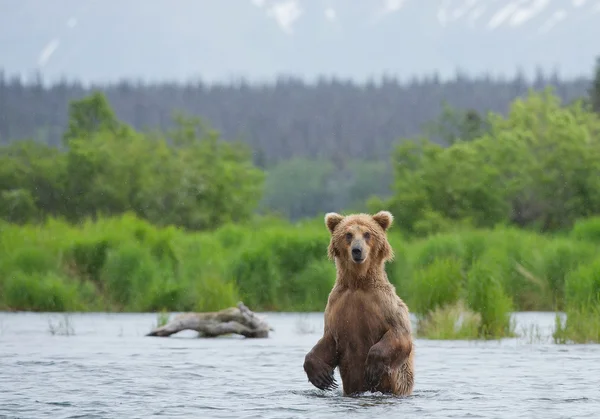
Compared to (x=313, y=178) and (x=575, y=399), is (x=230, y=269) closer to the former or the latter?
(x=575, y=399)

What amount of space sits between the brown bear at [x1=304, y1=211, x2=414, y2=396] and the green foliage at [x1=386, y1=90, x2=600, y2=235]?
155 ft

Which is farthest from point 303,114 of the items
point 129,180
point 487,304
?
point 487,304

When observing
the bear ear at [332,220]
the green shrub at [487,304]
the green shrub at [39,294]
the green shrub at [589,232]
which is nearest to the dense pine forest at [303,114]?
the green shrub at [589,232]

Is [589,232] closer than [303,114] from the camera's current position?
Yes

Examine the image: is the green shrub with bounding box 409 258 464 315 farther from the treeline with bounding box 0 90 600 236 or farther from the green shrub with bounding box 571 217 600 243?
the treeline with bounding box 0 90 600 236

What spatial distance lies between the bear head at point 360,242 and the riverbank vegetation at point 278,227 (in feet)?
24.8

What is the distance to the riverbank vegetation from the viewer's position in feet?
76.6

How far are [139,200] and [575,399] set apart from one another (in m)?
62.1

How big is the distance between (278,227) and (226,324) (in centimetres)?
1701

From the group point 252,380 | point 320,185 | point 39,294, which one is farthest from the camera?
point 320,185

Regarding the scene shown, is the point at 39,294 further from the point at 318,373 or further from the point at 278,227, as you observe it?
the point at 318,373

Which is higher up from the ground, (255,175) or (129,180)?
(255,175)

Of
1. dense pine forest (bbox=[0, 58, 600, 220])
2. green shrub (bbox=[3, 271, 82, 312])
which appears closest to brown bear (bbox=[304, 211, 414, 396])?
green shrub (bbox=[3, 271, 82, 312])

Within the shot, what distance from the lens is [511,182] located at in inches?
2419
